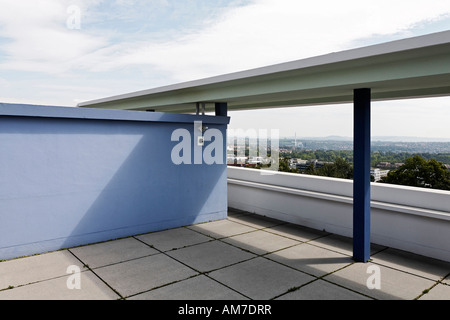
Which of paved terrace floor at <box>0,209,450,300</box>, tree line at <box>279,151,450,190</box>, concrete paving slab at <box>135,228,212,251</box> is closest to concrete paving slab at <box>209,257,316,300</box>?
paved terrace floor at <box>0,209,450,300</box>

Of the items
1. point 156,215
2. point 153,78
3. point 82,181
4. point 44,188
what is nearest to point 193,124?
point 156,215

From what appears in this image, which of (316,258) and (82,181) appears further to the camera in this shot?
(82,181)

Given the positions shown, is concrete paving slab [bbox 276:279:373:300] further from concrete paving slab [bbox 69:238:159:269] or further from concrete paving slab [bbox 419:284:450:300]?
concrete paving slab [bbox 69:238:159:269]

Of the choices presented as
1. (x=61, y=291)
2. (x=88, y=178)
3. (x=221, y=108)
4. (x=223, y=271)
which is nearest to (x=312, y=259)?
(x=223, y=271)

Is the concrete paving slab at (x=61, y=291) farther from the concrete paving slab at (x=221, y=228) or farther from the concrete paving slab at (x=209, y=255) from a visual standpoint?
the concrete paving slab at (x=221, y=228)

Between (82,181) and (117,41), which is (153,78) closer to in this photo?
(117,41)

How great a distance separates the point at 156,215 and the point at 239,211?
8.38 ft

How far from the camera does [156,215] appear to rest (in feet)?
20.7

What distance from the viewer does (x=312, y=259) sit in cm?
487

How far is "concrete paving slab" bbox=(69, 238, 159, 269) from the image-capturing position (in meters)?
4.70

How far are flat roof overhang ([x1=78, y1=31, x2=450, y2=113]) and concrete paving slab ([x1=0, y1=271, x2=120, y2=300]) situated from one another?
3662 mm

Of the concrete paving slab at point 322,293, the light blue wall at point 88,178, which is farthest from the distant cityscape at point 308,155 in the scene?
the concrete paving slab at point 322,293

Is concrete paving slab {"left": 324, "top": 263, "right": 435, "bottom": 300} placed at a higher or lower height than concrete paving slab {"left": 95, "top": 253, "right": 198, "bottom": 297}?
lower

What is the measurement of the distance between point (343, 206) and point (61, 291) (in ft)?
16.1
